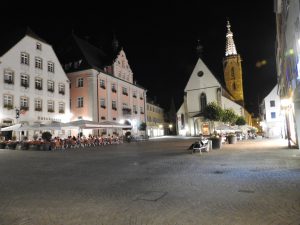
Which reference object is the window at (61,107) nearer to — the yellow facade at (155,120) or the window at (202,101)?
the yellow facade at (155,120)

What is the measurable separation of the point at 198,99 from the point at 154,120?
16427 millimetres

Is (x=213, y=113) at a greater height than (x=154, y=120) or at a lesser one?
lesser

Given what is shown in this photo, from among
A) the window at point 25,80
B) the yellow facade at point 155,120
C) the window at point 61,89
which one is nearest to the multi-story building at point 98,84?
the window at point 61,89

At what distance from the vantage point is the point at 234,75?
78812mm

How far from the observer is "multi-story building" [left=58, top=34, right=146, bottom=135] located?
4196 centimetres

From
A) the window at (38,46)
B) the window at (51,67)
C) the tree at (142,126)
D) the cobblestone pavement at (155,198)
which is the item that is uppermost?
the window at (38,46)

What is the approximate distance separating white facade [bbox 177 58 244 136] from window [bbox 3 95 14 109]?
40.9 m

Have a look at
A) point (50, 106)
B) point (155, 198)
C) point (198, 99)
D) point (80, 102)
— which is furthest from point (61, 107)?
point (198, 99)

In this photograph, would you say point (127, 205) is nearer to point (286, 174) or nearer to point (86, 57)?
point (286, 174)

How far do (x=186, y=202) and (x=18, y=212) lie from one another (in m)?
3.65

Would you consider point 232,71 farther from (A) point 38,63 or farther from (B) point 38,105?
(B) point 38,105

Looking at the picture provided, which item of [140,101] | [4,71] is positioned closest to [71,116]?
[4,71]

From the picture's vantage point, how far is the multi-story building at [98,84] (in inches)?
1652

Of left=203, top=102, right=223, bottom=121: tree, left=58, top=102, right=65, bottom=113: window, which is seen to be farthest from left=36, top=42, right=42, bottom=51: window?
left=203, top=102, right=223, bottom=121: tree
